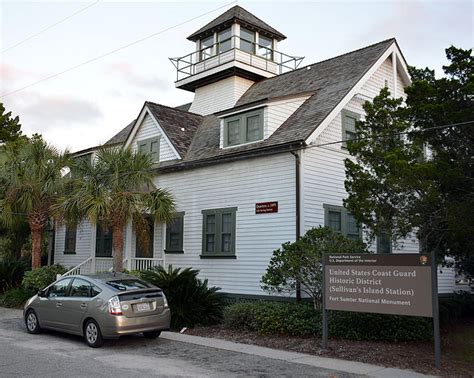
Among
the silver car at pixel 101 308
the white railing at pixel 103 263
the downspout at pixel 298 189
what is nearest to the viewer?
the silver car at pixel 101 308

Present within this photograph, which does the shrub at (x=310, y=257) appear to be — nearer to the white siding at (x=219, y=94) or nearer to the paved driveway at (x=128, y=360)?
the paved driveway at (x=128, y=360)

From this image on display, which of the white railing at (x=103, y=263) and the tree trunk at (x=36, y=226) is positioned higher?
the tree trunk at (x=36, y=226)

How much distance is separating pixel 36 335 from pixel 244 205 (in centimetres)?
780

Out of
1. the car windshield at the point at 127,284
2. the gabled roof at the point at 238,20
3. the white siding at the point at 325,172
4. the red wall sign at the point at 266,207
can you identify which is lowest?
the car windshield at the point at 127,284

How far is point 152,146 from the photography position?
22.5m

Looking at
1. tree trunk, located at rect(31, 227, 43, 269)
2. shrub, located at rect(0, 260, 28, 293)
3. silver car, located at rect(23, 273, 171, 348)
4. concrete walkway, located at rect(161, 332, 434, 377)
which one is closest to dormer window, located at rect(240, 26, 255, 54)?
tree trunk, located at rect(31, 227, 43, 269)

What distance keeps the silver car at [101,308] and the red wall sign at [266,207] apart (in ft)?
19.4

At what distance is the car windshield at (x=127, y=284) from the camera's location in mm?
11688

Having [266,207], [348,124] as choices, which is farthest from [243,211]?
[348,124]

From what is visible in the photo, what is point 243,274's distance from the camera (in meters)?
17.6

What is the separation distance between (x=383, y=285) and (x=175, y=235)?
11.4 m

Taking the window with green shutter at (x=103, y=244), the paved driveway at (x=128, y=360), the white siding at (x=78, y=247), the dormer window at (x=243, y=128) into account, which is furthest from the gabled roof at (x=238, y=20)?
the paved driveway at (x=128, y=360)

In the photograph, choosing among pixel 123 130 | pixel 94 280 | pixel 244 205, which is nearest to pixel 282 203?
pixel 244 205

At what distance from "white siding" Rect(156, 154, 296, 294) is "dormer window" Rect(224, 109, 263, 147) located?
960 millimetres
